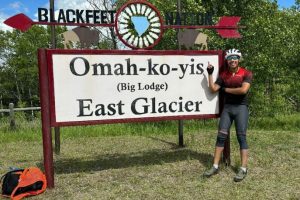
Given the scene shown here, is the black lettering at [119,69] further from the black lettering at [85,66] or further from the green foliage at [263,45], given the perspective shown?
the green foliage at [263,45]

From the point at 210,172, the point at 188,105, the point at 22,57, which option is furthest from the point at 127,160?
the point at 22,57

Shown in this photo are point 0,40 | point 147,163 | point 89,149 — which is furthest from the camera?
point 0,40

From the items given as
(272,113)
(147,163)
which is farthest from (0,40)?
(147,163)

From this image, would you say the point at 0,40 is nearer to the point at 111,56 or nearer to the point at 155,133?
the point at 155,133

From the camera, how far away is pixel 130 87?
586cm

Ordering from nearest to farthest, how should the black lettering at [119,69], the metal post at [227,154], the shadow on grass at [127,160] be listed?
1. the black lettering at [119,69]
2. the metal post at [227,154]
3. the shadow on grass at [127,160]

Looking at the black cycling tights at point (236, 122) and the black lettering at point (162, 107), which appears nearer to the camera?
the black cycling tights at point (236, 122)

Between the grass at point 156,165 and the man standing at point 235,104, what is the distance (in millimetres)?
284

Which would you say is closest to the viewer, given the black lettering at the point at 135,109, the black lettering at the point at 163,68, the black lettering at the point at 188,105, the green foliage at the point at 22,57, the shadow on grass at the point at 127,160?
the black lettering at the point at 135,109

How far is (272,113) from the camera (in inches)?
571

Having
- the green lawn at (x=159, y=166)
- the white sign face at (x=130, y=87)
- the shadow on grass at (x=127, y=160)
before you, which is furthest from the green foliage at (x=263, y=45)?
the white sign face at (x=130, y=87)

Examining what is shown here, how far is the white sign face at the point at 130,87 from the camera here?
5500 millimetres

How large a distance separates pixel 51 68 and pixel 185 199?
2.40 m

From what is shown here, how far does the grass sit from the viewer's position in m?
5.31
